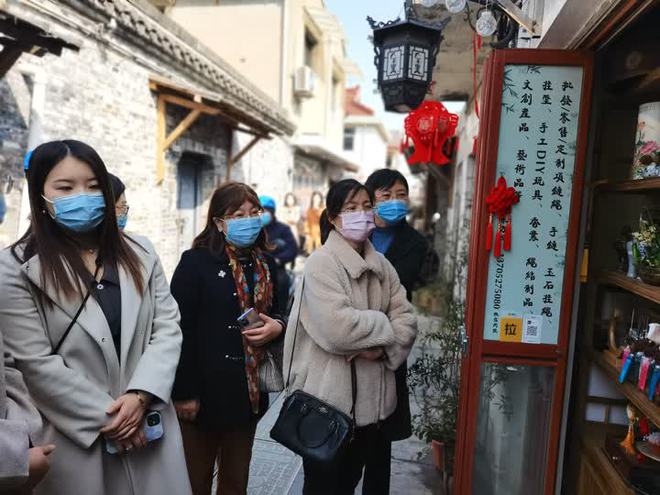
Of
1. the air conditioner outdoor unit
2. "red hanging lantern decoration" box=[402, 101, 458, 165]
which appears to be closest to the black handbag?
"red hanging lantern decoration" box=[402, 101, 458, 165]

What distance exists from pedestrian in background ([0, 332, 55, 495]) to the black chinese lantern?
8.38 ft

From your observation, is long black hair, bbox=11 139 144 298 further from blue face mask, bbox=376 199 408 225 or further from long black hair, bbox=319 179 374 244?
blue face mask, bbox=376 199 408 225

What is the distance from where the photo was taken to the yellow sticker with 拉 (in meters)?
2.42

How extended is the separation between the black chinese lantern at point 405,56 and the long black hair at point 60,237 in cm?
197

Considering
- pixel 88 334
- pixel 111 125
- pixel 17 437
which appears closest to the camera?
pixel 17 437

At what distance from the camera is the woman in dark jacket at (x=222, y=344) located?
2.30 m

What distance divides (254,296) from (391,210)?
1.05m

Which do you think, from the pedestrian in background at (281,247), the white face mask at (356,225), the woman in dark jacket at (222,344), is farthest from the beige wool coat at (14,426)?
the pedestrian in background at (281,247)

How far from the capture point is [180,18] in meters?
12.2

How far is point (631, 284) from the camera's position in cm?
224

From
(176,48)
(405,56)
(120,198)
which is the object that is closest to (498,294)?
(405,56)

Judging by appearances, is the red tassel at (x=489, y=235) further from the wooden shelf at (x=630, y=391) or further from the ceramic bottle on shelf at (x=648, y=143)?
the wooden shelf at (x=630, y=391)

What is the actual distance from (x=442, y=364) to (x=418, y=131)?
1751 millimetres

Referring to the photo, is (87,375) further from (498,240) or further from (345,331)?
(498,240)
